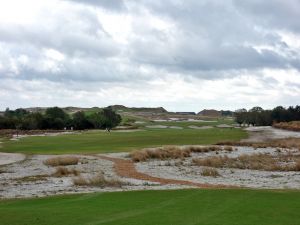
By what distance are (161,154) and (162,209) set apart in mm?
42082

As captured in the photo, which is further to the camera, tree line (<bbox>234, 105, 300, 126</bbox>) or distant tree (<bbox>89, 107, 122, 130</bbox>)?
tree line (<bbox>234, 105, 300, 126</bbox>)

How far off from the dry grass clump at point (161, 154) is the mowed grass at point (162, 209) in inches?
1287

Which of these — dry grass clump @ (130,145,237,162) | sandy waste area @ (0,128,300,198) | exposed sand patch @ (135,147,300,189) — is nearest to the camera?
sandy waste area @ (0,128,300,198)

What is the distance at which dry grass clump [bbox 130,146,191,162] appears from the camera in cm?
5618

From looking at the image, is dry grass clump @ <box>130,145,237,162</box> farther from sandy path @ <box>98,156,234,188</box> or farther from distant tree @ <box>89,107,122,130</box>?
distant tree @ <box>89,107,122,130</box>

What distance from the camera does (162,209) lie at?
1814 cm

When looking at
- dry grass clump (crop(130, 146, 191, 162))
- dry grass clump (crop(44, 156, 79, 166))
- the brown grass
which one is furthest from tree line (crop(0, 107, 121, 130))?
dry grass clump (crop(44, 156, 79, 166))

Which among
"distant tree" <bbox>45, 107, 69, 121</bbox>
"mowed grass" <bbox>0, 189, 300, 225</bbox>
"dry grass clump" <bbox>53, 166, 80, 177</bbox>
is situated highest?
"distant tree" <bbox>45, 107, 69, 121</bbox>

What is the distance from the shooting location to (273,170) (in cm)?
4388

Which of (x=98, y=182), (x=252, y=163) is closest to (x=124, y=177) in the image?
(x=98, y=182)

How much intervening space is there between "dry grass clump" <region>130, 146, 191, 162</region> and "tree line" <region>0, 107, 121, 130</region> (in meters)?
100

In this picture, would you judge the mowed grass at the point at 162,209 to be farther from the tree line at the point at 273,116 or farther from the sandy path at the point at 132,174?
the tree line at the point at 273,116

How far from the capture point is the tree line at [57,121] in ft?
519

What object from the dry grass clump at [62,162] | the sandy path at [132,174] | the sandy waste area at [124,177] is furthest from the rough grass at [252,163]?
the dry grass clump at [62,162]
